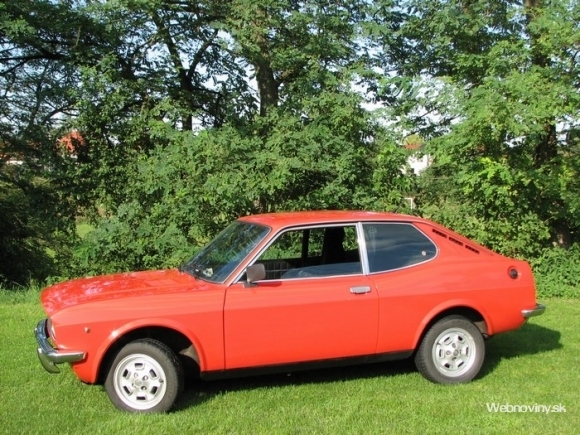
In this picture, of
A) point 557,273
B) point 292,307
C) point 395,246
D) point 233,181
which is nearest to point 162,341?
point 292,307

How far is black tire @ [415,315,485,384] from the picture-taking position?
5.21 meters

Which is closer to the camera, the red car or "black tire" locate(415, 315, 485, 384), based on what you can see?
the red car

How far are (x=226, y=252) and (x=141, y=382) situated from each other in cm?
137

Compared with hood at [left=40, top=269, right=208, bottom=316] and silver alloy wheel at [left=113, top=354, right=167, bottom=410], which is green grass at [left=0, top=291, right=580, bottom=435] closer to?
silver alloy wheel at [left=113, top=354, right=167, bottom=410]

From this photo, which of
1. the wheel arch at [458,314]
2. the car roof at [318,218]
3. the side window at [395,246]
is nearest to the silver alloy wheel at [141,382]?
the car roof at [318,218]

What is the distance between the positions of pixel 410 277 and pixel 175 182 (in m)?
5.42

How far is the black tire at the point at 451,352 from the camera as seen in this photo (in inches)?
205

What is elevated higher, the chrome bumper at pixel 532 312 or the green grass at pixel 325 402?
the chrome bumper at pixel 532 312

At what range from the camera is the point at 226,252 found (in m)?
5.33

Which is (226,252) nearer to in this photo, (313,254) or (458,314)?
(313,254)

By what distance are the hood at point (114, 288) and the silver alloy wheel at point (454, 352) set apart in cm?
217

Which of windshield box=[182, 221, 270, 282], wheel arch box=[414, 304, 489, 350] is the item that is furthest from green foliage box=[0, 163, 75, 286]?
wheel arch box=[414, 304, 489, 350]

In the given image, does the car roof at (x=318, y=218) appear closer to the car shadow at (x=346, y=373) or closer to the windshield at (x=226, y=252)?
the windshield at (x=226, y=252)

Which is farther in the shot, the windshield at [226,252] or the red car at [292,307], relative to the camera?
the windshield at [226,252]
